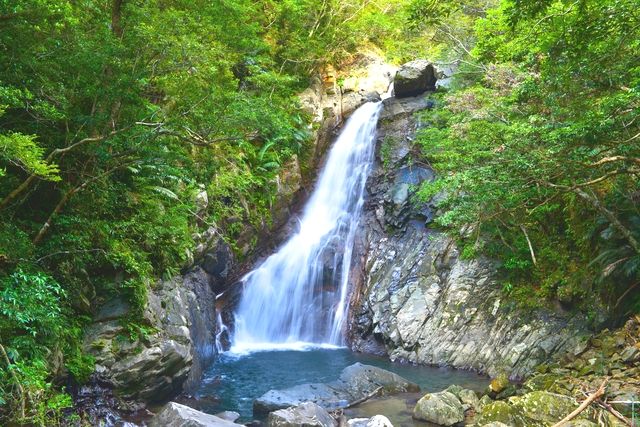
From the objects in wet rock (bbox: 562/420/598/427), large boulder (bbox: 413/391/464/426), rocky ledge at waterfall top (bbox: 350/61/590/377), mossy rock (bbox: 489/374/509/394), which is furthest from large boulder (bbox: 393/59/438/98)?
wet rock (bbox: 562/420/598/427)

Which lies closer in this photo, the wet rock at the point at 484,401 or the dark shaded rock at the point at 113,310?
the dark shaded rock at the point at 113,310

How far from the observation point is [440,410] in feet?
27.9

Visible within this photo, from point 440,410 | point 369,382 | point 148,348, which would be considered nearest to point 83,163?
point 148,348

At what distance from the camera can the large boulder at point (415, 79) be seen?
20797 millimetres

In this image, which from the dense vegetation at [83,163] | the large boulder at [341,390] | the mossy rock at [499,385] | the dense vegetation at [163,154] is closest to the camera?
the dense vegetation at [83,163]

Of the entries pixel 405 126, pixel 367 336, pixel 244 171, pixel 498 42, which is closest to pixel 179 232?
pixel 244 171

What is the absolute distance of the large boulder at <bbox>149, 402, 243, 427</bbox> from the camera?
670 centimetres

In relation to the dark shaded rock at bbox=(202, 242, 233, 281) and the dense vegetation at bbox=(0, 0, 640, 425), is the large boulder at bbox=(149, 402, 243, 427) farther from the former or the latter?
the dark shaded rock at bbox=(202, 242, 233, 281)

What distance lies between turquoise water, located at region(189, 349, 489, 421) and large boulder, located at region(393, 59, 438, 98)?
12.5m

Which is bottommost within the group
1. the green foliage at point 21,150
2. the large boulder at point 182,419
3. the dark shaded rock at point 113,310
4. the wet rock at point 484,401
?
the wet rock at point 484,401

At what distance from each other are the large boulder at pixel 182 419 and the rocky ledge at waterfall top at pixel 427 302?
7.22 m

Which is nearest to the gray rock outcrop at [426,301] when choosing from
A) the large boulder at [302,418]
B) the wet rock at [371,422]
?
the wet rock at [371,422]

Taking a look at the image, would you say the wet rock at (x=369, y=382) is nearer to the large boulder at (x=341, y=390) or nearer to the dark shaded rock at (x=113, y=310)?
the large boulder at (x=341, y=390)

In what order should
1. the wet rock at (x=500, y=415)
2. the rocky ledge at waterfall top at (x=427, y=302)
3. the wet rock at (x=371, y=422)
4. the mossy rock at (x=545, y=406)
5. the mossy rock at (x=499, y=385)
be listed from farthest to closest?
the rocky ledge at waterfall top at (x=427, y=302) < the mossy rock at (x=499, y=385) < the wet rock at (x=371, y=422) < the wet rock at (x=500, y=415) < the mossy rock at (x=545, y=406)
